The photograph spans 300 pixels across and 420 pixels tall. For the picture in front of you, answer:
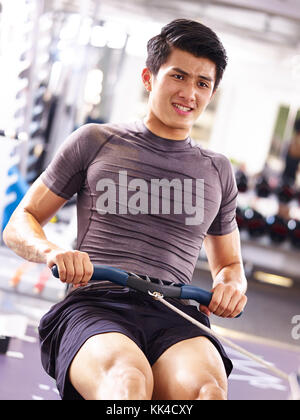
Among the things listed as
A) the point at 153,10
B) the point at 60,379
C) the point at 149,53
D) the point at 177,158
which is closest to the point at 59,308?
the point at 60,379

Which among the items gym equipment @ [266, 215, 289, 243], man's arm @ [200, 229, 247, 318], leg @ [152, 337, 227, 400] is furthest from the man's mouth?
gym equipment @ [266, 215, 289, 243]

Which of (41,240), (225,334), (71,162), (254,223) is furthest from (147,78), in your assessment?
(254,223)

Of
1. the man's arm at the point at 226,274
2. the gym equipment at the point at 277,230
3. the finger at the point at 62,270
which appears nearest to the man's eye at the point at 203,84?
the man's arm at the point at 226,274

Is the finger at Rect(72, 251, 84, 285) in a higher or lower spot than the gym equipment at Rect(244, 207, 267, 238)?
higher

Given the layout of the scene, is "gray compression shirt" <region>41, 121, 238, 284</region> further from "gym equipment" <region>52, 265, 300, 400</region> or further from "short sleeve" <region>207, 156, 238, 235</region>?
"gym equipment" <region>52, 265, 300, 400</region>

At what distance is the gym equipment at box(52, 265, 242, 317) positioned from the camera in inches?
55.4

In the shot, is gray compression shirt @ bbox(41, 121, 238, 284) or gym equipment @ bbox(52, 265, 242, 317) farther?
gray compression shirt @ bbox(41, 121, 238, 284)

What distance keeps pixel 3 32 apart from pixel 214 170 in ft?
8.76

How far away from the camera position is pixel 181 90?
170 cm

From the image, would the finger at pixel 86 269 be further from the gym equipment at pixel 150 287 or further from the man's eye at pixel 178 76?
Answer: the man's eye at pixel 178 76

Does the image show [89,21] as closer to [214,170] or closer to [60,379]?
[214,170]

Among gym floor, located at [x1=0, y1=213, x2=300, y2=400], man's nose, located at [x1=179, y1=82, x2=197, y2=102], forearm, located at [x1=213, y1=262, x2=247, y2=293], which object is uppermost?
man's nose, located at [x1=179, y1=82, x2=197, y2=102]
